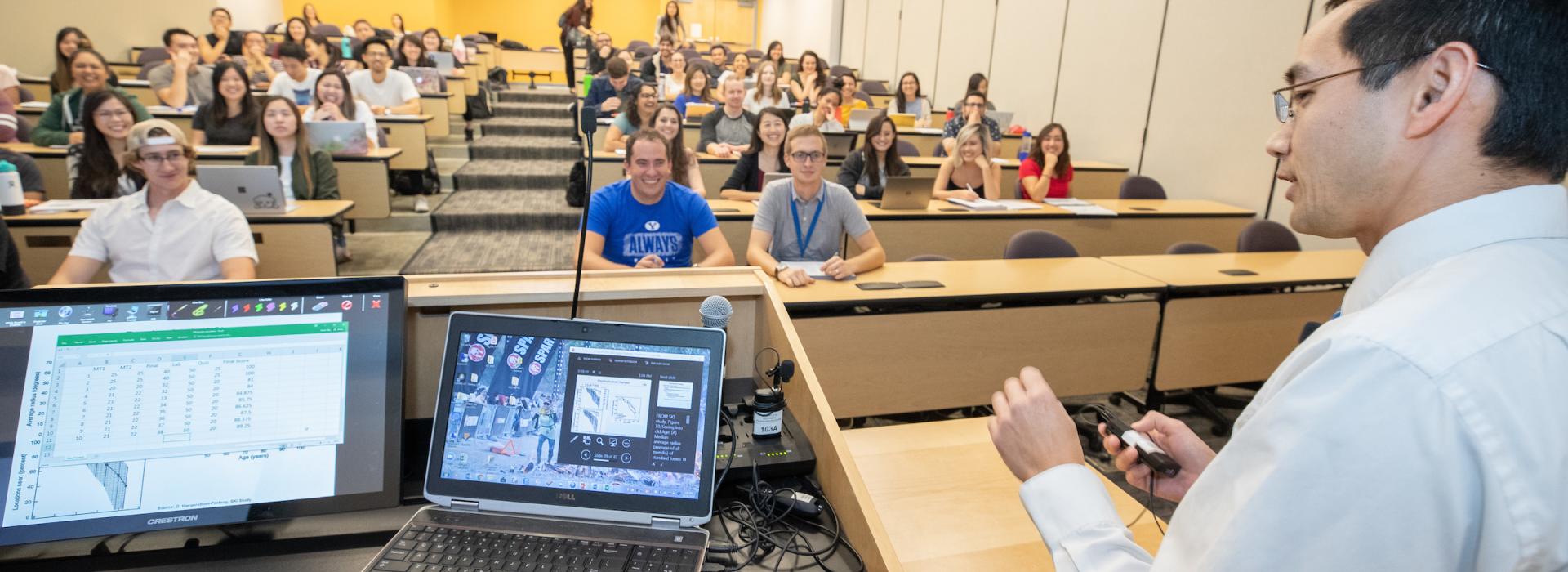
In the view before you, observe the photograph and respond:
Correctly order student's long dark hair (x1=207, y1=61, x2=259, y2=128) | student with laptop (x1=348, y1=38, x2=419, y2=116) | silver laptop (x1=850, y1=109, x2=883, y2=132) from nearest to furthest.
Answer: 1. student's long dark hair (x1=207, y1=61, x2=259, y2=128)
2. student with laptop (x1=348, y1=38, x2=419, y2=116)
3. silver laptop (x1=850, y1=109, x2=883, y2=132)

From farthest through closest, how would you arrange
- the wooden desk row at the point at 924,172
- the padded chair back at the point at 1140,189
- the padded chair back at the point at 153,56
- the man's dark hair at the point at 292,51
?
1. the padded chair back at the point at 153,56
2. the man's dark hair at the point at 292,51
3. the padded chair back at the point at 1140,189
4. the wooden desk row at the point at 924,172

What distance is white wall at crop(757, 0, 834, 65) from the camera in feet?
44.3

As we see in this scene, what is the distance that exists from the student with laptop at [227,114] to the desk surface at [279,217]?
4.60 ft

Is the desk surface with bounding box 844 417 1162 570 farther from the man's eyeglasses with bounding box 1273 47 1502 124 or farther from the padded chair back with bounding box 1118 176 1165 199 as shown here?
the padded chair back with bounding box 1118 176 1165 199

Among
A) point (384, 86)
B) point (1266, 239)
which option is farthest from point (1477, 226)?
point (384, 86)

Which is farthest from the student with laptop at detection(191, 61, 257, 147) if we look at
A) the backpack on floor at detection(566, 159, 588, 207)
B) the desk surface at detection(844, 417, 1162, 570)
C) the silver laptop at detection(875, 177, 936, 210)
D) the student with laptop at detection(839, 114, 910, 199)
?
the desk surface at detection(844, 417, 1162, 570)

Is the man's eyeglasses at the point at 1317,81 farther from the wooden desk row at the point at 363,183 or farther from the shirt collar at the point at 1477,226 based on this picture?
the wooden desk row at the point at 363,183

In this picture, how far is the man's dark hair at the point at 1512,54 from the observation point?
2.30ft

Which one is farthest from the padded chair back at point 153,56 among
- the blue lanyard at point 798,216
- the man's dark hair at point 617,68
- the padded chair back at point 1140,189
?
the padded chair back at point 1140,189

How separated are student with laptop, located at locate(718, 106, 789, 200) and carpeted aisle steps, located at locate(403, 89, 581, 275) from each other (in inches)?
50.5

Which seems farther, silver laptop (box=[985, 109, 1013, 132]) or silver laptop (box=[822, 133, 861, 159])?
silver laptop (box=[985, 109, 1013, 132])

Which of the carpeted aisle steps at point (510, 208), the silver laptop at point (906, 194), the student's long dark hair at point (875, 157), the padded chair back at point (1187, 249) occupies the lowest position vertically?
the carpeted aisle steps at point (510, 208)

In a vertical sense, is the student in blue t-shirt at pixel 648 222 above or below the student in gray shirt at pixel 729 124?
below

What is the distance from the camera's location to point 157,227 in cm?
251
